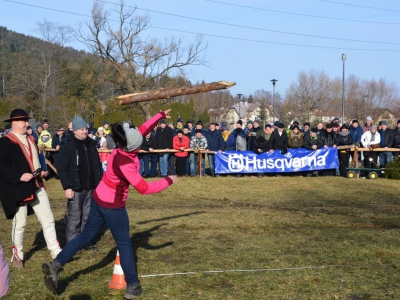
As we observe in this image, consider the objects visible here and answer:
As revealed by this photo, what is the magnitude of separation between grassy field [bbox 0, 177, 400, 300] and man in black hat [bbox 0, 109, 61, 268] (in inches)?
21.8

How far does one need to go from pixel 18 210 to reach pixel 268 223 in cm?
504

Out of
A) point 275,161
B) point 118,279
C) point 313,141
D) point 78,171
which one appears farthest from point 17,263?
point 313,141

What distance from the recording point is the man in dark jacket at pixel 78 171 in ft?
26.8

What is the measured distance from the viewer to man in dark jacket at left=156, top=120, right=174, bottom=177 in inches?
779

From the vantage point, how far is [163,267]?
293 inches

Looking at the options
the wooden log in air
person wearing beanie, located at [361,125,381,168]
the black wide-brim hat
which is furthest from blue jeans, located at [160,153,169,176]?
the black wide-brim hat

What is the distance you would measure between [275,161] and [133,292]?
1413 centimetres

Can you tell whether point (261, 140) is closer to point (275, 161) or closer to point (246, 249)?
point (275, 161)

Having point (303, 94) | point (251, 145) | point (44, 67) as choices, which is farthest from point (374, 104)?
point (251, 145)

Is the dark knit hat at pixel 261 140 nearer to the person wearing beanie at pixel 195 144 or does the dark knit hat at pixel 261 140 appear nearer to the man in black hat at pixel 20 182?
the person wearing beanie at pixel 195 144

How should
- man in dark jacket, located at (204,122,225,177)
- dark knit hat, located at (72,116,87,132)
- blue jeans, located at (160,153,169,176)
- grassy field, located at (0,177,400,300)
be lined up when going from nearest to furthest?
1. grassy field, located at (0,177,400,300)
2. dark knit hat, located at (72,116,87,132)
3. blue jeans, located at (160,153,169,176)
4. man in dark jacket, located at (204,122,225,177)

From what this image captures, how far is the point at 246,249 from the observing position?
27.6ft

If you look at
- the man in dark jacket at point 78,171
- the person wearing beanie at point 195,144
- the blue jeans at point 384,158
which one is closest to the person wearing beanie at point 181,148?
the person wearing beanie at point 195,144

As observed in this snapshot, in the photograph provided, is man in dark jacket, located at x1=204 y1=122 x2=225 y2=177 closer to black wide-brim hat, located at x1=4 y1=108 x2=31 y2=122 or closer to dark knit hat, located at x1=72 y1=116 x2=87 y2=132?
dark knit hat, located at x1=72 y1=116 x2=87 y2=132
